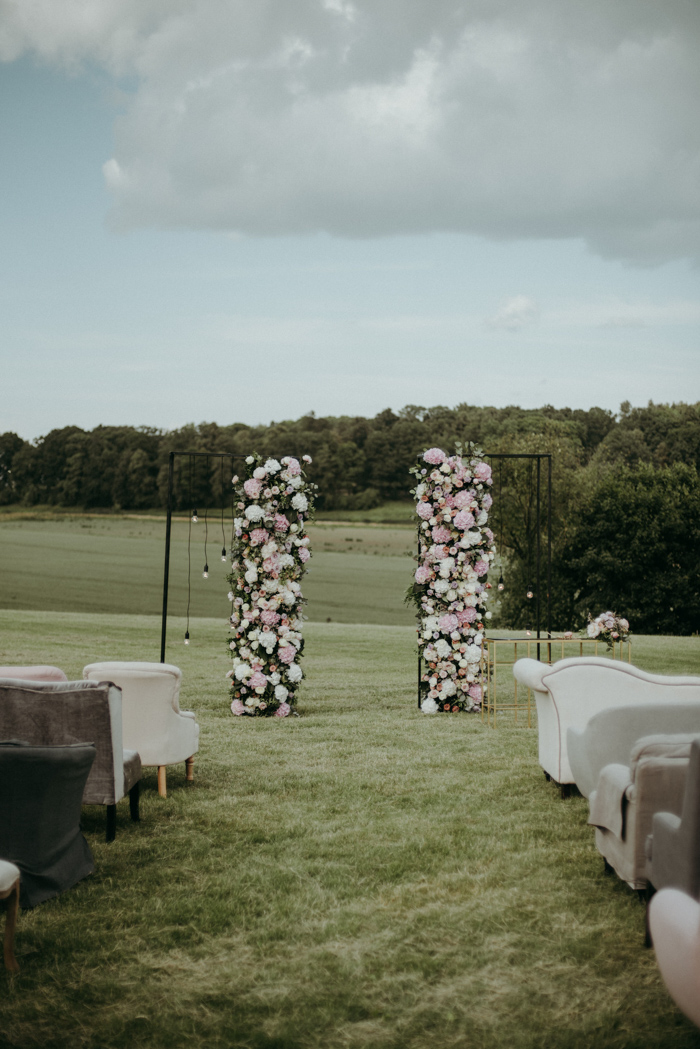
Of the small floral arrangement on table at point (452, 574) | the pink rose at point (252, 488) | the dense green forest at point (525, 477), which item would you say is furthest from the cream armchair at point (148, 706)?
the dense green forest at point (525, 477)

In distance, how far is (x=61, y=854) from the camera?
393cm

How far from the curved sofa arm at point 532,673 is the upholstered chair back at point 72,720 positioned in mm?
2742

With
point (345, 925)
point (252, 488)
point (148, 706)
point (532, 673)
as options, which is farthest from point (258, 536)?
point (345, 925)

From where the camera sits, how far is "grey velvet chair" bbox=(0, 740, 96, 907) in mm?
3715

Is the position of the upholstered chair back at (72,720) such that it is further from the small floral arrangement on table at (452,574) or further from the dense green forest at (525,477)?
the dense green forest at (525,477)

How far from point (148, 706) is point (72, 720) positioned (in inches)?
40.8

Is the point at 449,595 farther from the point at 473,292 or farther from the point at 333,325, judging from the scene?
the point at 333,325

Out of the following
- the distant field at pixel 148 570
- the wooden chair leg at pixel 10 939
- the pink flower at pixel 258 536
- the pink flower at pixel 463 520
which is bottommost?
the distant field at pixel 148 570

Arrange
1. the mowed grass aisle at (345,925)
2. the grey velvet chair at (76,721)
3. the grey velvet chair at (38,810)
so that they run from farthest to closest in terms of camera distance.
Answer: the grey velvet chair at (76,721), the grey velvet chair at (38,810), the mowed grass aisle at (345,925)

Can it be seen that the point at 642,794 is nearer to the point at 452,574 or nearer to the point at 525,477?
the point at 452,574

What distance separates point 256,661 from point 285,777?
278 cm

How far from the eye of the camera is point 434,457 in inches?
363

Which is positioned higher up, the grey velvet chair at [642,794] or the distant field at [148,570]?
the grey velvet chair at [642,794]

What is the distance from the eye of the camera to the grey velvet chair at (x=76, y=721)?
4602 mm
